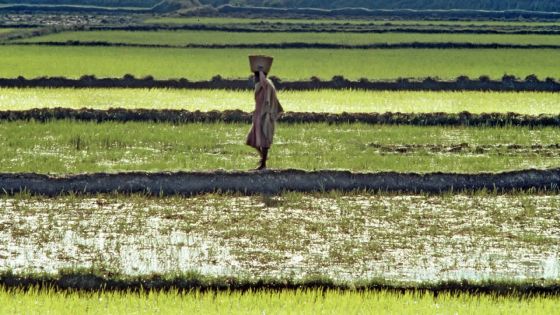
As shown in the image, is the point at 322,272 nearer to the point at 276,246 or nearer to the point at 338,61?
the point at 276,246

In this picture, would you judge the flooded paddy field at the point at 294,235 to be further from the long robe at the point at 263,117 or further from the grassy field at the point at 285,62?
the grassy field at the point at 285,62

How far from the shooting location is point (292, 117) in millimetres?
15375

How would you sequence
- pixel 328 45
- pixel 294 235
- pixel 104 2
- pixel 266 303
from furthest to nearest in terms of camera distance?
pixel 104 2, pixel 328 45, pixel 294 235, pixel 266 303

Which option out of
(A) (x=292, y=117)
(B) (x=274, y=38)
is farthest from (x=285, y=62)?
(A) (x=292, y=117)

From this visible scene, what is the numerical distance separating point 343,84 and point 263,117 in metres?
8.73

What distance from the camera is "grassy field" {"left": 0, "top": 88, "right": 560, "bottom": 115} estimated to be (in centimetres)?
1672

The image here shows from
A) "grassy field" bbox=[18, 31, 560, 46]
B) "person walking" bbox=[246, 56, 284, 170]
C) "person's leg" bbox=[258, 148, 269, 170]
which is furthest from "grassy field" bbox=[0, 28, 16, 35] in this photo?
"person's leg" bbox=[258, 148, 269, 170]

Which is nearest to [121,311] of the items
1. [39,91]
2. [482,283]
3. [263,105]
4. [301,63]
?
[482,283]

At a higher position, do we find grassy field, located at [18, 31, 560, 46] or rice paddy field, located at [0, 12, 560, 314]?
rice paddy field, located at [0, 12, 560, 314]

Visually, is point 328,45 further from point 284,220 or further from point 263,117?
point 284,220

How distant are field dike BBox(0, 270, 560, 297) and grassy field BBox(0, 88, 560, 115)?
9118 mm

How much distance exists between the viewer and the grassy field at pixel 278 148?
38.7ft

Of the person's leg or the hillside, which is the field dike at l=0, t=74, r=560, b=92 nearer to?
the person's leg

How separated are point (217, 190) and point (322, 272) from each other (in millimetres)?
3055
